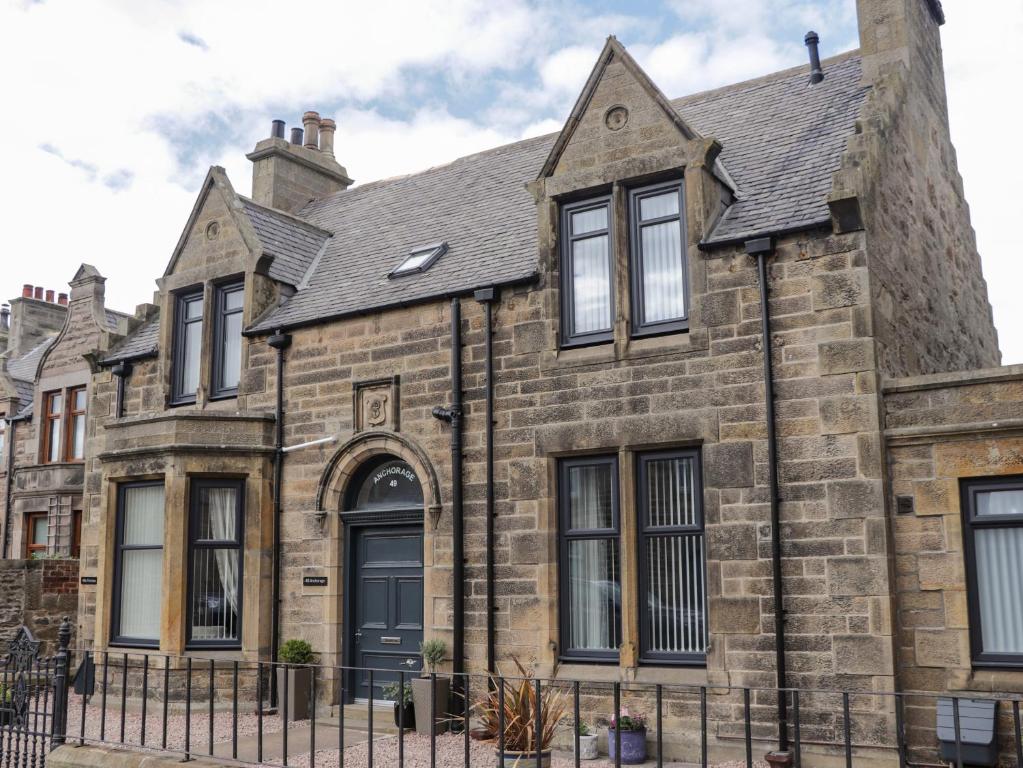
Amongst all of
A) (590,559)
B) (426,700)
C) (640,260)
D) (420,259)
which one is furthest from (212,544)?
(640,260)

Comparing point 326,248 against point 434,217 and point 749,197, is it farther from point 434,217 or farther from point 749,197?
point 749,197

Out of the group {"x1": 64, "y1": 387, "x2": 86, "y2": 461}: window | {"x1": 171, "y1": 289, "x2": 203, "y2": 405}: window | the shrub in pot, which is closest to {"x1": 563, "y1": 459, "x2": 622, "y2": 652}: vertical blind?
the shrub in pot

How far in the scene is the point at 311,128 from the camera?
20.8 meters

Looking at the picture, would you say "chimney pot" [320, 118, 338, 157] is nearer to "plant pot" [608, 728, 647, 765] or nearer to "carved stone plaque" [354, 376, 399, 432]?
"carved stone plaque" [354, 376, 399, 432]

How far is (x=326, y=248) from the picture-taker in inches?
674

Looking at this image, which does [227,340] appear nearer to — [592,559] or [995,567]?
[592,559]

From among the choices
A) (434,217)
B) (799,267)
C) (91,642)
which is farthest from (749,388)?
(91,642)

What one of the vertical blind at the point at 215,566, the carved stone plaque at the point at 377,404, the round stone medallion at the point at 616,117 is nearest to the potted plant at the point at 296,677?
the vertical blind at the point at 215,566

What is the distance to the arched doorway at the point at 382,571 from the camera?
12.9 metres

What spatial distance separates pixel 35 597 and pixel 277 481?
27.4 ft

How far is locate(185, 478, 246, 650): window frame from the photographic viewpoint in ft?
45.1

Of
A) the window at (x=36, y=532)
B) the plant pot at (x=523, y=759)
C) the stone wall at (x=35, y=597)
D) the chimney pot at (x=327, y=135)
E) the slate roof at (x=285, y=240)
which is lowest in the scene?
the plant pot at (x=523, y=759)

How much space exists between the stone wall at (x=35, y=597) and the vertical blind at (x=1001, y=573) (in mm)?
16262

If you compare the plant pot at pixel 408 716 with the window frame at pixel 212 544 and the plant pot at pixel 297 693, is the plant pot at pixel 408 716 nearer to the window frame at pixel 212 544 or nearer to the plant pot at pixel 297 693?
the plant pot at pixel 297 693
